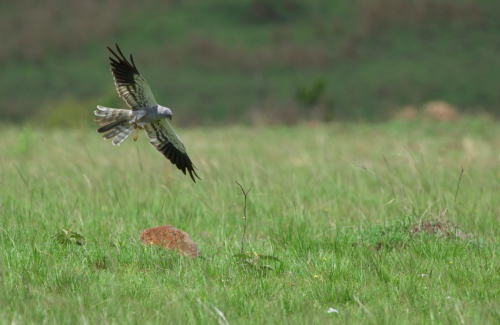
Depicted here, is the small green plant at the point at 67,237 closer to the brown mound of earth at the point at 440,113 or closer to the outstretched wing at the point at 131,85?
the outstretched wing at the point at 131,85

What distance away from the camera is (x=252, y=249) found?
3627 millimetres

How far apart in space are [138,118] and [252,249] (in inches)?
80.8

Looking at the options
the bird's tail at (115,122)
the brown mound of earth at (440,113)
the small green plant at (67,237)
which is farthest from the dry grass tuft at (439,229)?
the brown mound of earth at (440,113)

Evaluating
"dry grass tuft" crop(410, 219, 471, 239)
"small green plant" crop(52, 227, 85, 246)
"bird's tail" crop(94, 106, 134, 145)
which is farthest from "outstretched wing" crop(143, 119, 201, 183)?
"dry grass tuft" crop(410, 219, 471, 239)

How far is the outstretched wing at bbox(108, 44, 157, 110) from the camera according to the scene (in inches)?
179

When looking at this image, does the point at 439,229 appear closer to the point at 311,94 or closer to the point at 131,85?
the point at 131,85

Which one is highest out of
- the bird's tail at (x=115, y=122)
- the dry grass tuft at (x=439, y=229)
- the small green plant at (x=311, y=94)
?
the bird's tail at (x=115, y=122)

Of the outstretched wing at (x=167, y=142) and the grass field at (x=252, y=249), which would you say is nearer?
the grass field at (x=252, y=249)

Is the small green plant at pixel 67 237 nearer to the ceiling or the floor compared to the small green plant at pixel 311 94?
nearer to the ceiling

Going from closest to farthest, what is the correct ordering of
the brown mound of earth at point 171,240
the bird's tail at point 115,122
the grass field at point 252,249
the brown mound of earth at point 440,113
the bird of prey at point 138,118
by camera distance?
the grass field at point 252,249
the brown mound of earth at point 171,240
the bird of prey at point 138,118
the bird's tail at point 115,122
the brown mound of earth at point 440,113

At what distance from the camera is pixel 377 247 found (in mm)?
3916

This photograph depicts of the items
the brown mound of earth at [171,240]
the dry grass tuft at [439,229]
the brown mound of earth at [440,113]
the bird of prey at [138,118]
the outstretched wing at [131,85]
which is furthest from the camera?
the brown mound of earth at [440,113]

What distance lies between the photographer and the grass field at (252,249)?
2.73 m

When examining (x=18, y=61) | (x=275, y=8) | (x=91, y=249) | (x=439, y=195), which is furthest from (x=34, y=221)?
(x=275, y=8)
